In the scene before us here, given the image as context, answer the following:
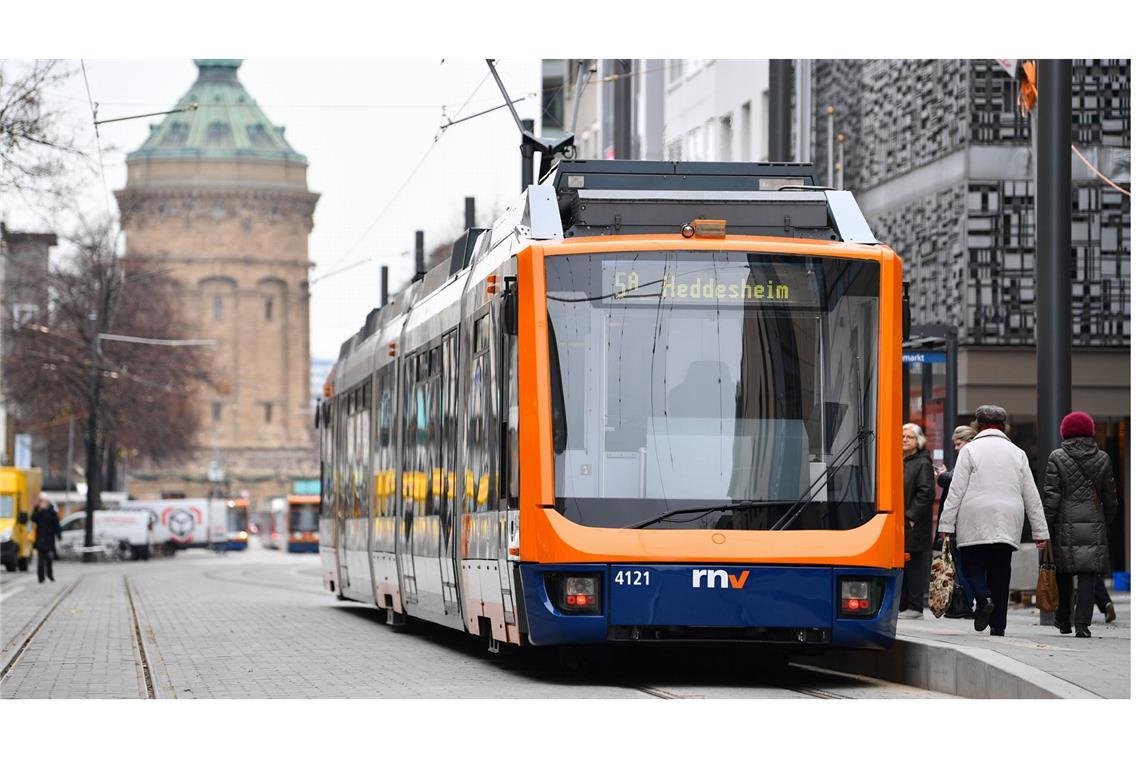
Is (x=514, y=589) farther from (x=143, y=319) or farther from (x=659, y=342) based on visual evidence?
(x=143, y=319)

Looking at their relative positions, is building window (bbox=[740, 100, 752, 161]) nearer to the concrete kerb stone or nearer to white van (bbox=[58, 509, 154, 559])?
the concrete kerb stone

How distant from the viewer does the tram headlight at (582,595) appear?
13688 millimetres

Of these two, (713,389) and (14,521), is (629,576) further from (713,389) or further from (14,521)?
(14,521)

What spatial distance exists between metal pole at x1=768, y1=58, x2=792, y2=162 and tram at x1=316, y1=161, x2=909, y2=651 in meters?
9.68

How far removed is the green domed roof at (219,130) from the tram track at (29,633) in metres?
86.8

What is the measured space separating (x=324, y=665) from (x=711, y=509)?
3782 mm

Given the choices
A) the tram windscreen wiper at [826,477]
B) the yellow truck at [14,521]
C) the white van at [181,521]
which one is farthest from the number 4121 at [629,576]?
the white van at [181,521]

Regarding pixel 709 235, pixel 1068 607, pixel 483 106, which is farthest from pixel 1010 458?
pixel 483 106

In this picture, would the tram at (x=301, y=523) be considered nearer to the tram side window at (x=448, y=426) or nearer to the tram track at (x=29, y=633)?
the tram track at (x=29, y=633)

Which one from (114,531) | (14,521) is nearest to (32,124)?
(14,521)

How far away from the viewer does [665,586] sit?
44.7ft

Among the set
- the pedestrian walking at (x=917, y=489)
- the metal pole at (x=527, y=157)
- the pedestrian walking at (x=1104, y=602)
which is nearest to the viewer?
the pedestrian walking at (x=1104, y=602)

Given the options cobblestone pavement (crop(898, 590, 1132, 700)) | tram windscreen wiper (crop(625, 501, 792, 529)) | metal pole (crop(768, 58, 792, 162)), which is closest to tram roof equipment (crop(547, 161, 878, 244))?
tram windscreen wiper (crop(625, 501, 792, 529))

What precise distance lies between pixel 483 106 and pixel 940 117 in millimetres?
7163
